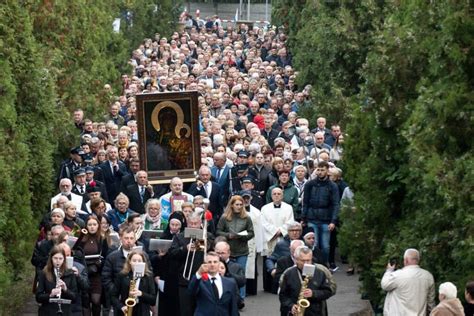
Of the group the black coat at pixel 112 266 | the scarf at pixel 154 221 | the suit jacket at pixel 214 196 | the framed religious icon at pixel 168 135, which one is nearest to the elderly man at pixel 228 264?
the black coat at pixel 112 266

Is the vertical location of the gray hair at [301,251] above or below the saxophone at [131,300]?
above

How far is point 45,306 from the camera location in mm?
24312

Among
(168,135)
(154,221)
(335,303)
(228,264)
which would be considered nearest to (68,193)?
(154,221)

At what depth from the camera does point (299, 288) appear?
2362 cm

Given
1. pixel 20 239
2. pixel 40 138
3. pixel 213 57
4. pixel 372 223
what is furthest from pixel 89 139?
pixel 213 57

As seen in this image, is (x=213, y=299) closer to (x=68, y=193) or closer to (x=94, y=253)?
(x=94, y=253)

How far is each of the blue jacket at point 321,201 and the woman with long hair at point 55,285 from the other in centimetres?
780

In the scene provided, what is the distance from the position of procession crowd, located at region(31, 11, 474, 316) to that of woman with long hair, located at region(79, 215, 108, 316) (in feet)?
0.06

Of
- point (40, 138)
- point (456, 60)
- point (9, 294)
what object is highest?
point (456, 60)

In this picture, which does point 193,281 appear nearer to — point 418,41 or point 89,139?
point 418,41

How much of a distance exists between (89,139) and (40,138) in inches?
122

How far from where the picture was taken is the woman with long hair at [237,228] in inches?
1134

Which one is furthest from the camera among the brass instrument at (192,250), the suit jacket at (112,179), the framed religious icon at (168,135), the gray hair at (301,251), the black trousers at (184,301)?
the suit jacket at (112,179)

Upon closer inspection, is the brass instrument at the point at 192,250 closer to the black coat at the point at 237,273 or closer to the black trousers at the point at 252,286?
the black coat at the point at 237,273
